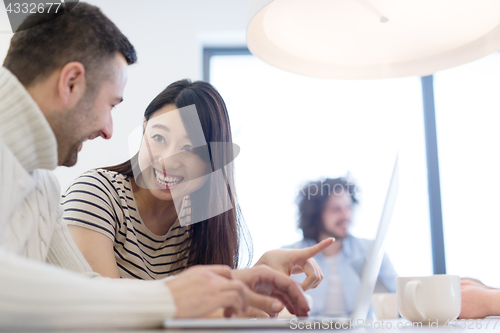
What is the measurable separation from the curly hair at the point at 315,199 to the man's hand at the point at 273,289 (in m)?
1.72

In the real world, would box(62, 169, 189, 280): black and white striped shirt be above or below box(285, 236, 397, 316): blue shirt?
above

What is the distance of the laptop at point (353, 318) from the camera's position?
1.28ft

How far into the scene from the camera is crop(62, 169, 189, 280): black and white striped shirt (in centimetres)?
93

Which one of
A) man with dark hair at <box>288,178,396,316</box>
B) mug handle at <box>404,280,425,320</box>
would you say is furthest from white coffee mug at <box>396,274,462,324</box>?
man with dark hair at <box>288,178,396,316</box>

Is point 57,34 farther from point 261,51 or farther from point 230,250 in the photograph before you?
point 230,250

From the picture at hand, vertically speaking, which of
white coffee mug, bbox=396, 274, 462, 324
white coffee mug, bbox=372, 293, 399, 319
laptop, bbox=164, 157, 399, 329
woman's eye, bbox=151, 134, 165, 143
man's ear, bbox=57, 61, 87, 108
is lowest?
white coffee mug, bbox=372, 293, 399, 319

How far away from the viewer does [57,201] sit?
0.73 metres

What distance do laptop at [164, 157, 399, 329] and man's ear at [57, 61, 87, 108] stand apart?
401 millimetres

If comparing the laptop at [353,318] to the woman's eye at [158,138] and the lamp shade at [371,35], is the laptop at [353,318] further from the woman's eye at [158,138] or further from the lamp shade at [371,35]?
the woman's eye at [158,138]

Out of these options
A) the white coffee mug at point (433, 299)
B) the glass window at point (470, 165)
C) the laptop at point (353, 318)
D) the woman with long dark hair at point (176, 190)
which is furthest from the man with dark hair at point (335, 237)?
the laptop at point (353, 318)

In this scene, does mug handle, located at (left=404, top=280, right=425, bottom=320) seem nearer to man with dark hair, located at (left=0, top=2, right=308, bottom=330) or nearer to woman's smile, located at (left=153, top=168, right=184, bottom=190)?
man with dark hair, located at (left=0, top=2, right=308, bottom=330)

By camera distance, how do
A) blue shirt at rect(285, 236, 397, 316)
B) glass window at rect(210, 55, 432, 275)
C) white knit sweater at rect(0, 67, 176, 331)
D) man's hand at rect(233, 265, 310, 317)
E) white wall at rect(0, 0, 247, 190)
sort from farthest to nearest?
1. glass window at rect(210, 55, 432, 275)
2. white wall at rect(0, 0, 247, 190)
3. blue shirt at rect(285, 236, 397, 316)
4. man's hand at rect(233, 265, 310, 317)
5. white knit sweater at rect(0, 67, 176, 331)

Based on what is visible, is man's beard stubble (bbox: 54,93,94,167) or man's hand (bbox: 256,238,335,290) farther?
man's hand (bbox: 256,238,335,290)

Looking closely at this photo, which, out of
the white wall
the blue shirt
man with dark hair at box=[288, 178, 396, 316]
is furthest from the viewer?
the white wall
